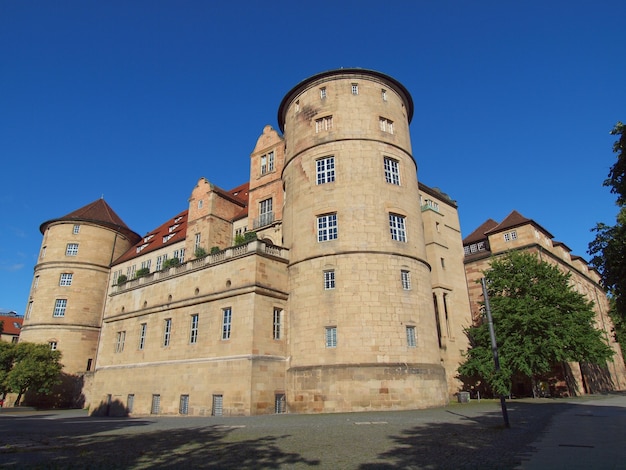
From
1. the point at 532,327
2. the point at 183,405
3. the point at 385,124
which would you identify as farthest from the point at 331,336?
the point at 385,124

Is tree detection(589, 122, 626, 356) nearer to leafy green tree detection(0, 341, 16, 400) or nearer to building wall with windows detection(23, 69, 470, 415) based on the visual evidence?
building wall with windows detection(23, 69, 470, 415)

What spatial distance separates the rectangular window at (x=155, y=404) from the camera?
2841 centimetres

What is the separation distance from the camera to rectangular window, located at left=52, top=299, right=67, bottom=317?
1879 inches

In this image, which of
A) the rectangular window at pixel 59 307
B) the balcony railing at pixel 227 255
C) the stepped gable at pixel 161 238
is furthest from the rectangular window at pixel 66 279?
the balcony railing at pixel 227 255

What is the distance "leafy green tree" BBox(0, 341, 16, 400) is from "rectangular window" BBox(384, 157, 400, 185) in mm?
38883

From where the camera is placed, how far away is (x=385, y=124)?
30.2m

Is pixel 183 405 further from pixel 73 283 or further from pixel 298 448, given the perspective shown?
pixel 73 283

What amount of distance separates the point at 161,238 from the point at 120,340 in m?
16.5

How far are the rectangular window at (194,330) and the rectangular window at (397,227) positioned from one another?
14.1m

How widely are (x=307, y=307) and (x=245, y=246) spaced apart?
5.60 m

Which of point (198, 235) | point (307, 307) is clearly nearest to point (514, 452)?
point (307, 307)

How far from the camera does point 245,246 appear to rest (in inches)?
1078

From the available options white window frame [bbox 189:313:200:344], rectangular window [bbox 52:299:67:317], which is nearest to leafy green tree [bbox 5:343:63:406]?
rectangular window [bbox 52:299:67:317]

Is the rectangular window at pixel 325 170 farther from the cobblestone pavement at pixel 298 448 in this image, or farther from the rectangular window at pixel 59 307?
the rectangular window at pixel 59 307
